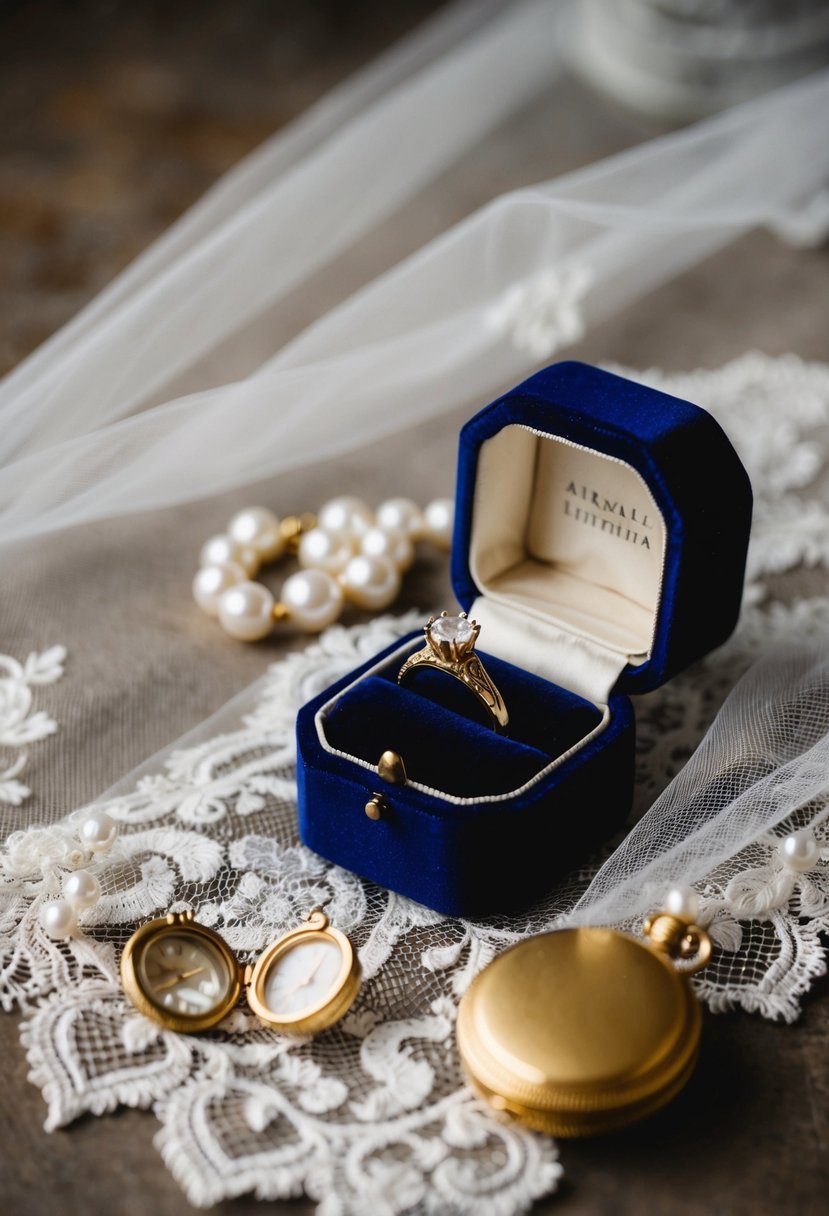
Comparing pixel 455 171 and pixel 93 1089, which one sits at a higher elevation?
pixel 455 171

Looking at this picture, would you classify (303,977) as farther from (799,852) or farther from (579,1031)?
(799,852)

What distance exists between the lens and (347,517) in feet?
6.03

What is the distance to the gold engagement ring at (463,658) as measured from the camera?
54.0 inches

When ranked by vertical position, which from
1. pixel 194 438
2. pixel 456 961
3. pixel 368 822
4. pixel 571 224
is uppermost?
pixel 571 224

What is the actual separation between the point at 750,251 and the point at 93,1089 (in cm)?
190

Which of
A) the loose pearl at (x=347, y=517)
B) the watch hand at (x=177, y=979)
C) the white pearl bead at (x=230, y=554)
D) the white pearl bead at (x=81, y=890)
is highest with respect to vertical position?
the loose pearl at (x=347, y=517)

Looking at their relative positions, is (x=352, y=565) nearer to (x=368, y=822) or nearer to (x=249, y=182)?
(x=368, y=822)

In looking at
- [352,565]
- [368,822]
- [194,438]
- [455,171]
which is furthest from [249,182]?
[368,822]

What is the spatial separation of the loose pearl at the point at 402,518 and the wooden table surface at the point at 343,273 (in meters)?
0.07

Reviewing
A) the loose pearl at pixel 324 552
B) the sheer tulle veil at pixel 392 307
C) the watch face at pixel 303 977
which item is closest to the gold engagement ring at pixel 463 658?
the sheer tulle veil at pixel 392 307

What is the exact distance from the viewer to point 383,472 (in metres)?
Answer: 2.00

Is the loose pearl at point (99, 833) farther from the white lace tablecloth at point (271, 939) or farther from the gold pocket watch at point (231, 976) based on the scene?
the gold pocket watch at point (231, 976)

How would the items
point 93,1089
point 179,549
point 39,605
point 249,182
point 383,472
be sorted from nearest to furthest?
point 93,1089 → point 39,605 → point 179,549 → point 383,472 → point 249,182

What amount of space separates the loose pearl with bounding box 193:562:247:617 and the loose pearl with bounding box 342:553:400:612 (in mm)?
146
